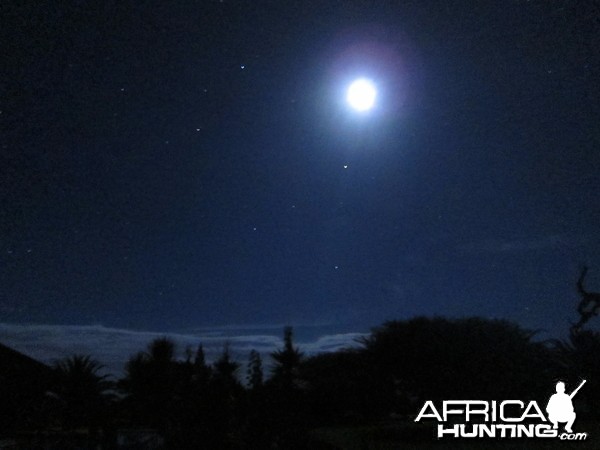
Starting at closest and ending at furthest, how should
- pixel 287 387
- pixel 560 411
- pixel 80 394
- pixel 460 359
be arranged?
1. pixel 560 411
2. pixel 80 394
3. pixel 460 359
4. pixel 287 387

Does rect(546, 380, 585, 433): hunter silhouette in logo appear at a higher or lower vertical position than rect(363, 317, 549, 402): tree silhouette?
lower

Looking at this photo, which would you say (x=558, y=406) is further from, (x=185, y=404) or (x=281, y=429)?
(x=185, y=404)

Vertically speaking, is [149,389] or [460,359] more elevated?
[460,359]

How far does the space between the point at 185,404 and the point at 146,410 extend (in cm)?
188

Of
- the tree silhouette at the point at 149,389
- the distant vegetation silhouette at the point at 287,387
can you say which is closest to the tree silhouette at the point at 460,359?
the distant vegetation silhouette at the point at 287,387

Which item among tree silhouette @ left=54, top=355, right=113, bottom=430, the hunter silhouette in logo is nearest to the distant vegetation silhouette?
tree silhouette @ left=54, top=355, right=113, bottom=430

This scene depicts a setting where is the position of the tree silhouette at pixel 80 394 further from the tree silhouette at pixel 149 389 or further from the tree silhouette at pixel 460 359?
the tree silhouette at pixel 460 359

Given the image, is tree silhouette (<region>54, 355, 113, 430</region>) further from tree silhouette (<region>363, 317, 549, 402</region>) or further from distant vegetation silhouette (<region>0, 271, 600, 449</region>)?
tree silhouette (<region>363, 317, 549, 402</region>)

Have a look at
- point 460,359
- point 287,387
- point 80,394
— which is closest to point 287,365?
point 287,387

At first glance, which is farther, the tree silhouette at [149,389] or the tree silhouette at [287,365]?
the tree silhouette at [287,365]

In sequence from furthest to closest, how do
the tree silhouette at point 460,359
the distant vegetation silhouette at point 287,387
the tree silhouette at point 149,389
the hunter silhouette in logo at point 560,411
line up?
the tree silhouette at point 460,359 → the tree silhouette at point 149,389 → the distant vegetation silhouette at point 287,387 → the hunter silhouette in logo at point 560,411

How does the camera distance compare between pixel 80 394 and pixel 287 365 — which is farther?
pixel 287 365

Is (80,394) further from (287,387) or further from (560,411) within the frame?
(287,387)

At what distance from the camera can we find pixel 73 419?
20.5 metres
